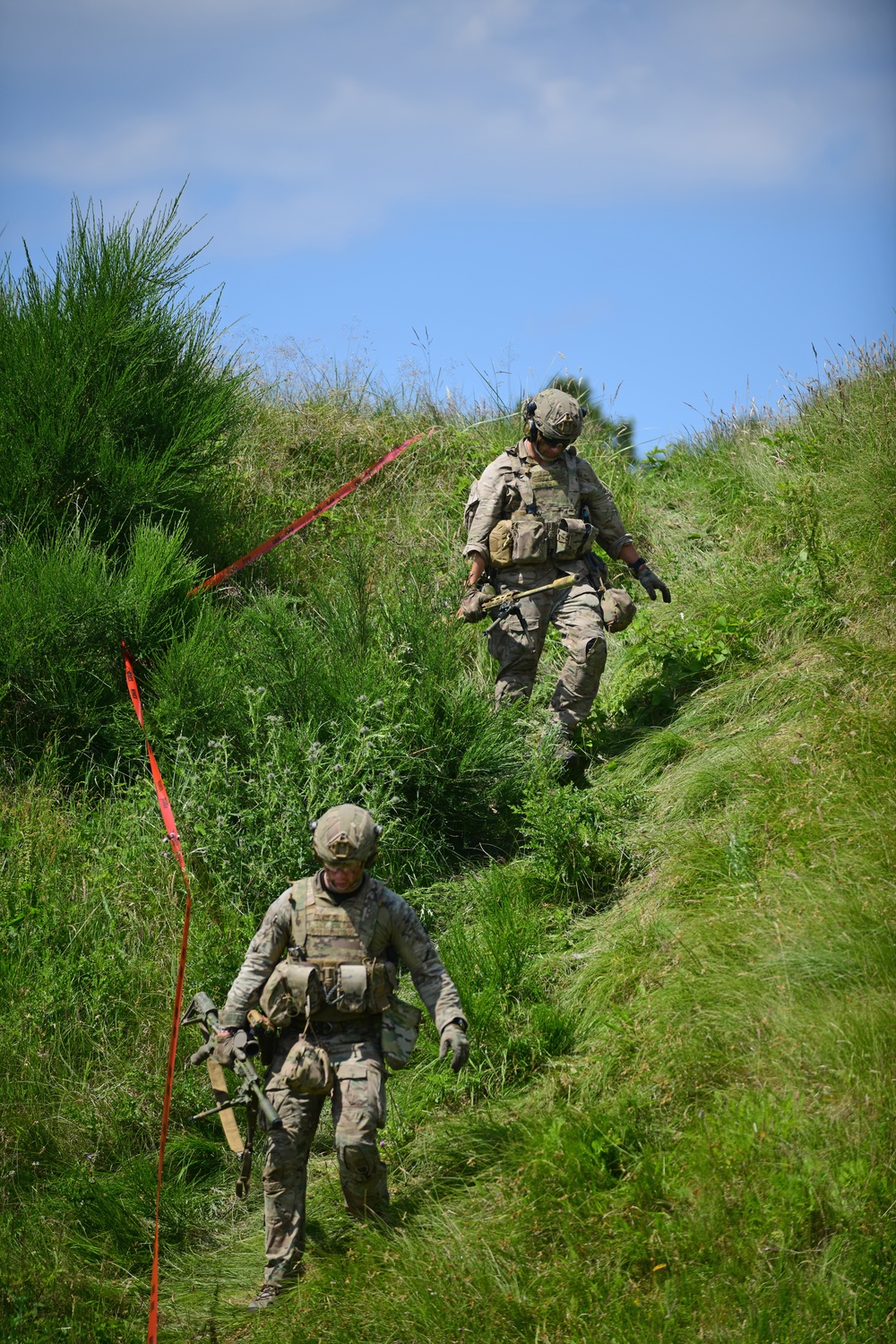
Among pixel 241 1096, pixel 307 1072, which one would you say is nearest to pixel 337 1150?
pixel 307 1072

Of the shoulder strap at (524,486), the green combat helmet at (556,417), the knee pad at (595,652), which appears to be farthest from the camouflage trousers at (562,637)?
the green combat helmet at (556,417)

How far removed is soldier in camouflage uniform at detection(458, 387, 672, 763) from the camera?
7.41 meters

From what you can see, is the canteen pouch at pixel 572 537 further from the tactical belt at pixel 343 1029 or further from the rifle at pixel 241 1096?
the rifle at pixel 241 1096

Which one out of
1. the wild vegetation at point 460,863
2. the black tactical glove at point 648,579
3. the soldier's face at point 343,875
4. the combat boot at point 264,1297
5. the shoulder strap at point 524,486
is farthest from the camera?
the black tactical glove at point 648,579

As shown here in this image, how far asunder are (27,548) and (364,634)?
84.6 inches

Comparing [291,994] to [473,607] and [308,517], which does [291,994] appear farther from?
[308,517]

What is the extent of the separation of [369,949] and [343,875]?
0.29 metres

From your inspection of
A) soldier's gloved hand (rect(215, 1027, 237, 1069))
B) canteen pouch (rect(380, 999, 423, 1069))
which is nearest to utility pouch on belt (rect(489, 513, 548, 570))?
canteen pouch (rect(380, 999, 423, 1069))

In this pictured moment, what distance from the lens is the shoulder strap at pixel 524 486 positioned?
7.52 metres

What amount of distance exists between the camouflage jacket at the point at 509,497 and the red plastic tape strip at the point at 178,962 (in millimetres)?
2199

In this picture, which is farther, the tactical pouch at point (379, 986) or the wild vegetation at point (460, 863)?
the tactical pouch at point (379, 986)

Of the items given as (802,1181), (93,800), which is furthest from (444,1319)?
(93,800)

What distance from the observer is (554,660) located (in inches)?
355

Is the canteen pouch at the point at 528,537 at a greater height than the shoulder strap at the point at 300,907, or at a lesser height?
greater
